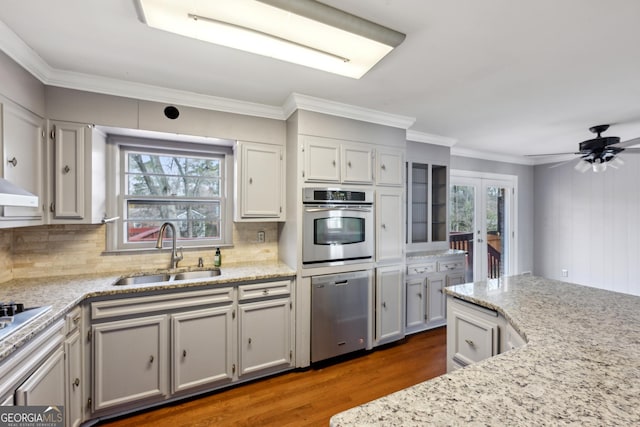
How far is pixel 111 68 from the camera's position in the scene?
1.98 metres

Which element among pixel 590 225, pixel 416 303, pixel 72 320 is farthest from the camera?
pixel 590 225

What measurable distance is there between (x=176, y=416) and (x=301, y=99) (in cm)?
267

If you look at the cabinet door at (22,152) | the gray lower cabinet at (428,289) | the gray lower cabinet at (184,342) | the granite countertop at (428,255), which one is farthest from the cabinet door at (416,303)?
the cabinet door at (22,152)

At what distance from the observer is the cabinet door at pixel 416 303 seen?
3.28 metres

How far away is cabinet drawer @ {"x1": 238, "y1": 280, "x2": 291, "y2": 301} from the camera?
228 cm

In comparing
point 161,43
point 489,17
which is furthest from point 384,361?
point 161,43

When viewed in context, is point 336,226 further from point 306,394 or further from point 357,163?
point 306,394

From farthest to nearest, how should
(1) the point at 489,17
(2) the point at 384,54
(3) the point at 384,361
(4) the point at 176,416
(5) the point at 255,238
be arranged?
(5) the point at 255,238, (3) the point at 384,361, (4) the point at 176,416, (2) the point at 384,54, (1) the point at 489,17

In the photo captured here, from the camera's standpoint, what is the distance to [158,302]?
1.99m

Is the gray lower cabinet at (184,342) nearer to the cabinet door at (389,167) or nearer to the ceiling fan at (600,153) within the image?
the cabinet door at (389,167)

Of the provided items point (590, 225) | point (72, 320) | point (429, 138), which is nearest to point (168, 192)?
point (72, 320)

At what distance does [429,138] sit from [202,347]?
3.49 meters

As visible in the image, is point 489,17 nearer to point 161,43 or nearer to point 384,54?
point 384,54

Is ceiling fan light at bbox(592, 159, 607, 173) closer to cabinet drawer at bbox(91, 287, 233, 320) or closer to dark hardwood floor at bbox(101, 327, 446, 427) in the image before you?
dark hardwood floor at bbox(101, 327, 446, 427)
